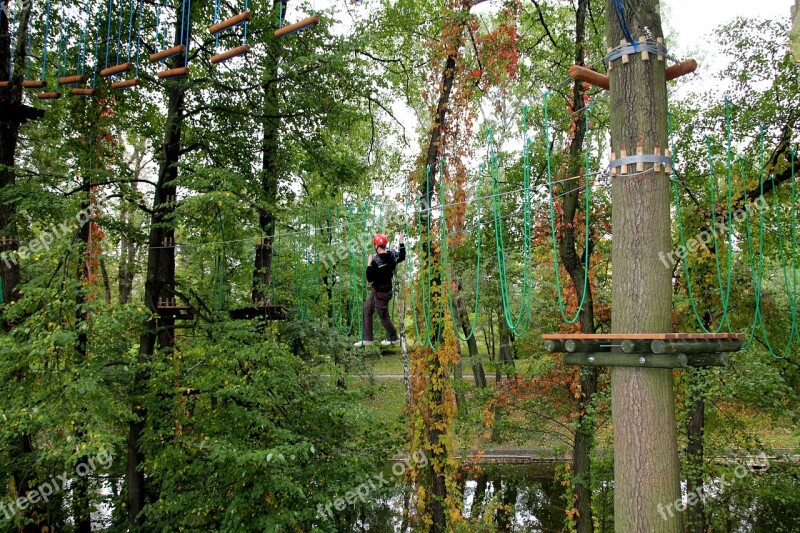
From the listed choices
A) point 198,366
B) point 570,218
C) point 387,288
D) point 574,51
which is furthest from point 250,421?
point 574,51

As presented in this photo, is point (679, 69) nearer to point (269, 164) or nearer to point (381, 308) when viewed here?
point (381, 308)

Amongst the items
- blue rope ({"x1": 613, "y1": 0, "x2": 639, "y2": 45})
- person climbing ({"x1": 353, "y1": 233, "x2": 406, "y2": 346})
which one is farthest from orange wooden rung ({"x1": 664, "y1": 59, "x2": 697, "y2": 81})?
person climbing ({"x1": 353, "y1": 233, "x2": 406, "y2": 346})

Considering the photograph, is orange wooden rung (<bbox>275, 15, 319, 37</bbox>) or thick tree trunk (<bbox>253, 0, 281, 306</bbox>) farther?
thick tree trunk (<bbox>253, 0, 281, 306</bbox>)

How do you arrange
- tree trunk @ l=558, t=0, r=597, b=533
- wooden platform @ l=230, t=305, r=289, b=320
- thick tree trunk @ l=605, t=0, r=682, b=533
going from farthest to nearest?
tree trunk @ l=558, t=0, r=597, b=533 < wooden platform @ l=230, t=305, r=289, b=320 < thick tree trunk @ l=605, t=0, r=682, b=533

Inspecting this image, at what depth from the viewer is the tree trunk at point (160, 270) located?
6.29 m

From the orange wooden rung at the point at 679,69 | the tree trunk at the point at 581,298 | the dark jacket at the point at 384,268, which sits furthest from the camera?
the tree trunk at the point at 581,298

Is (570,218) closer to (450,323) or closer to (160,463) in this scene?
(450,323)

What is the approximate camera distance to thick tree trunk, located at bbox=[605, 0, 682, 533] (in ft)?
9.30

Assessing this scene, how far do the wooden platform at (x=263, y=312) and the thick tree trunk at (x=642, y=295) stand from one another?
446 centimetres

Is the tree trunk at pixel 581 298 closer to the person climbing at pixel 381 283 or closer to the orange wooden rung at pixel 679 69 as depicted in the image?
the person climbing at pixel 381 283

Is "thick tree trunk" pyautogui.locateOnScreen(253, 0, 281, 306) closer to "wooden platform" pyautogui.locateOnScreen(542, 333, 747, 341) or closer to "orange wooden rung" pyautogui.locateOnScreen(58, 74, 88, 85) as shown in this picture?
"orange wooden rung" pyautogui.locateOnScreen(58, 74, 88, 85)

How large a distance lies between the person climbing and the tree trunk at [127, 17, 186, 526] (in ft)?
8.23

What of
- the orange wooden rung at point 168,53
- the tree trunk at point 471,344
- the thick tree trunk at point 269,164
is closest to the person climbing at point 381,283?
the thick tree trunk at point 269,164

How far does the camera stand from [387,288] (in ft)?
17.6
